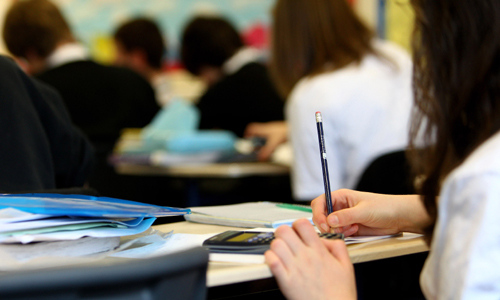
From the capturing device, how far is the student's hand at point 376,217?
0.83 m

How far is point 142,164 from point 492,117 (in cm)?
205

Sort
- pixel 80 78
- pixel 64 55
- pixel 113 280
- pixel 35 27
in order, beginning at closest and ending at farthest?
pixel 113 280 → pixel 35 27 → pixel 64 55 → pixel 80 78

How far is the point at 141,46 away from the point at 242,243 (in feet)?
11.5

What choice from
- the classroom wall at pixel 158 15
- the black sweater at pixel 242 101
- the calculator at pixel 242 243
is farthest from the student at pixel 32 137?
the classroom wall at pixel 158 15

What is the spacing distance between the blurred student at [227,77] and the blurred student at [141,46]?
0.57 m

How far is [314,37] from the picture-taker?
2.09 metres

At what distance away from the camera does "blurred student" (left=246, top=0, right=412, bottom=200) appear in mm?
1931

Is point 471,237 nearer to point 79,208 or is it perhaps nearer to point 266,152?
point 79,208

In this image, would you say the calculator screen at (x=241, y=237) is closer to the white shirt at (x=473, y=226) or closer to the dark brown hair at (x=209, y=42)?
the white shirt at (x=473, y=226)

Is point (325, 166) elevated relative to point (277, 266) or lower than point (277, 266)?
elevated

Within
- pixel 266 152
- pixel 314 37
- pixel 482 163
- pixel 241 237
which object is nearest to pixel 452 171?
pixel 482 163

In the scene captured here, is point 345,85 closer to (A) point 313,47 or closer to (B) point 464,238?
(A) point 313,47

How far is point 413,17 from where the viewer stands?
2.32 ft

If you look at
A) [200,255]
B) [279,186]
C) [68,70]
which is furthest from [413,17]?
[68,70]
